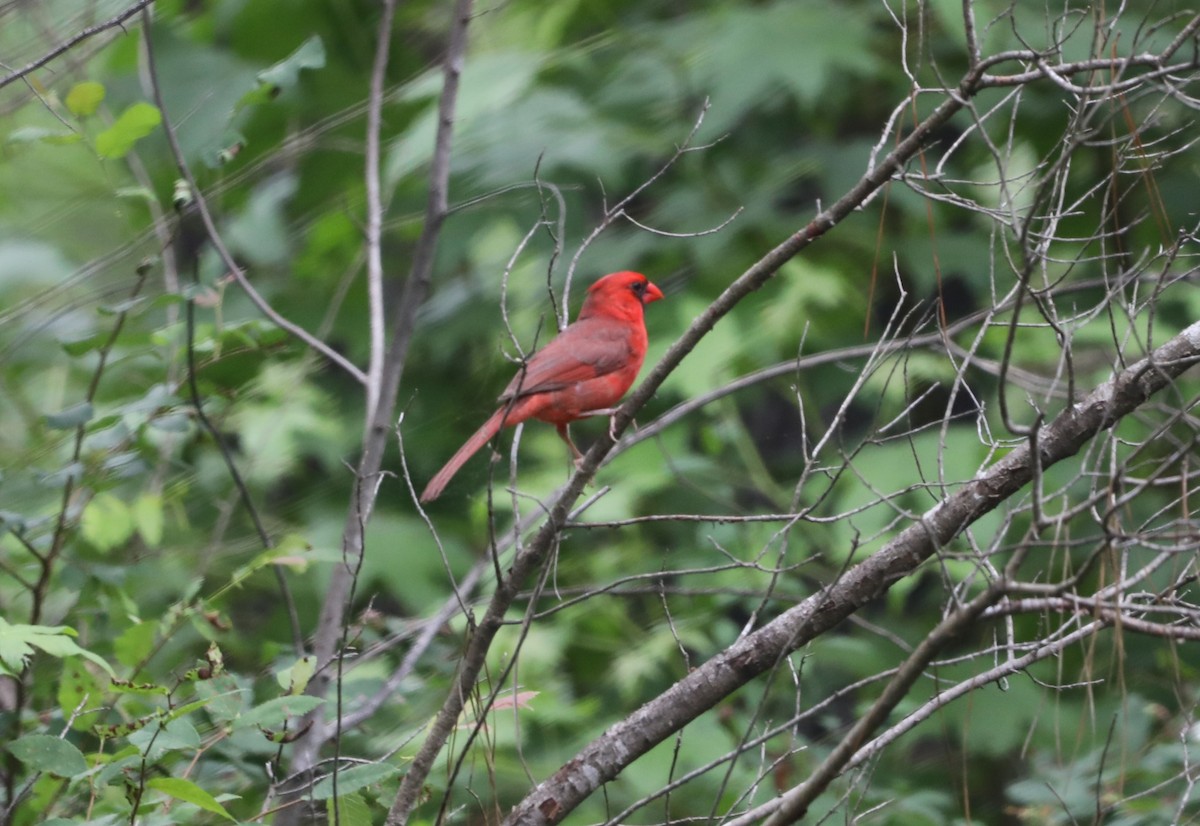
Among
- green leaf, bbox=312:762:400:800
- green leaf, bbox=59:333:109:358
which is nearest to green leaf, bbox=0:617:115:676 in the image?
green leaf, bbox=312:762:400:800

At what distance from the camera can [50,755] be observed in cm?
190

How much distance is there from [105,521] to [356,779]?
1.42 meters

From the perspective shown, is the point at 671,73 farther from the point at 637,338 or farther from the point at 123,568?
the point at 123,568

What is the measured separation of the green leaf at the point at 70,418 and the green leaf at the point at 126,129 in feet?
1.76

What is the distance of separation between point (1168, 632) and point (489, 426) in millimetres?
2239

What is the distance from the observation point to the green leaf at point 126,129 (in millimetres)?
2514

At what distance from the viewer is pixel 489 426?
11.8 feet

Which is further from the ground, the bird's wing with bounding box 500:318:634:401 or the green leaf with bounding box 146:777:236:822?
the green leaf with bounding box 146:777:236:822

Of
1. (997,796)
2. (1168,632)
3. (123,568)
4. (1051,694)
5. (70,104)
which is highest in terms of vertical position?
(70,104)

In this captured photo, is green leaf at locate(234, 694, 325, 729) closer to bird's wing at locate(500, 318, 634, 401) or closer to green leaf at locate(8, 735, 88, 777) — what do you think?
green leaf at locate(8, 735, 88, 777)

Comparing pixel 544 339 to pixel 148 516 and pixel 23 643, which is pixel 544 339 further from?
pixel 23 643

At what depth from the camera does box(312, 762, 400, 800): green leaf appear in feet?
6.13

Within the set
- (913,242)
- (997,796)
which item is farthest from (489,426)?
(997,796)

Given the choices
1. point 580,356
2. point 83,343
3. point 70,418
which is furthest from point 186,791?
point 580,356
